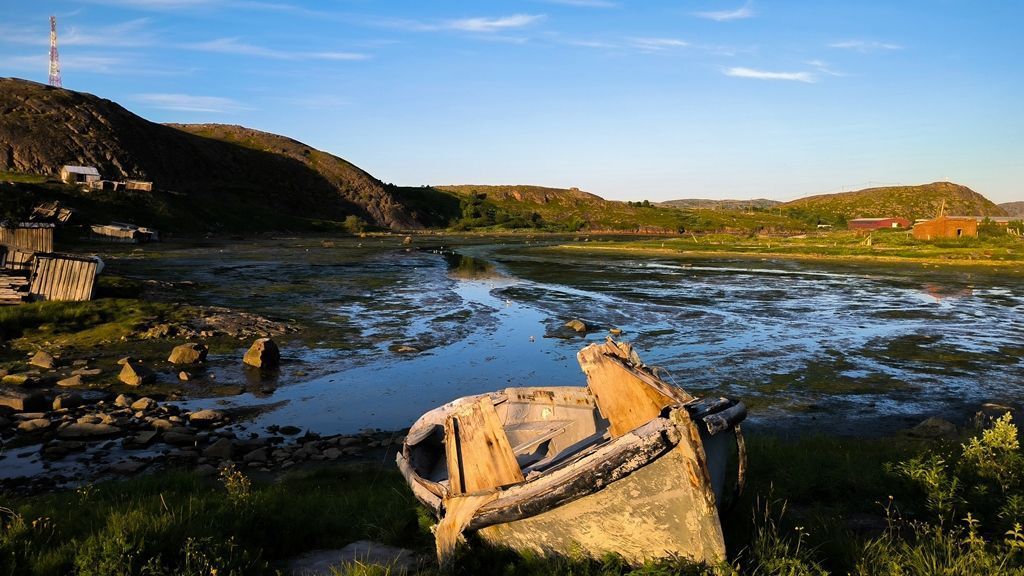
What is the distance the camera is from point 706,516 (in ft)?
17.9

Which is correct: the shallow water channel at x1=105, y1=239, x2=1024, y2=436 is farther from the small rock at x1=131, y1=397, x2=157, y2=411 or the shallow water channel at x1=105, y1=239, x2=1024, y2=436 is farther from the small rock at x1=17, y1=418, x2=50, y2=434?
the small rock at x1=17, y1=418, x2=50, y2=434

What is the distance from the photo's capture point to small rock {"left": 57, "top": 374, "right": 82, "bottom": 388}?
1453cm

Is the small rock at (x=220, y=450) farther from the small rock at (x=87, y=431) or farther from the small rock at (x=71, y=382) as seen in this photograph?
the small rock at (x=71, y=382)

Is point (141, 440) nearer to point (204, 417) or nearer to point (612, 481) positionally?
point (204, 417)

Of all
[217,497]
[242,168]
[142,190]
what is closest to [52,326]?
[217,497]

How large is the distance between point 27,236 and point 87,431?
14.4m

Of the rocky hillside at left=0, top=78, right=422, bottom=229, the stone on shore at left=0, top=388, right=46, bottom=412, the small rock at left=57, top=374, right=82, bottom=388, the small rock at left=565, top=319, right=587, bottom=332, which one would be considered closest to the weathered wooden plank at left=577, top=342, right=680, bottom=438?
the stone on shore at left=0, top=388, right=46, bottom=412

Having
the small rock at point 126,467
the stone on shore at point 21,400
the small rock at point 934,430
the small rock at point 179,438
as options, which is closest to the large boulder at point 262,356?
the stone on shore at point 21,400

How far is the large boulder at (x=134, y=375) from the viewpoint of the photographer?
1505cm

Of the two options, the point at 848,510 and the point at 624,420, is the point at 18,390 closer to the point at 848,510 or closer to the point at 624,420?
the point at 624,420

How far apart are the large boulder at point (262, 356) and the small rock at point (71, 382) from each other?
383cm

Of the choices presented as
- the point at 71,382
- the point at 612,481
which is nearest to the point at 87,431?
the point at 71,382

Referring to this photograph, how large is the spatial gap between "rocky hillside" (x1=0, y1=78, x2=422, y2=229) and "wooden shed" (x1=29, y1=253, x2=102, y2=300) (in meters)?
61.6

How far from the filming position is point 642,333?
76.9 ft
